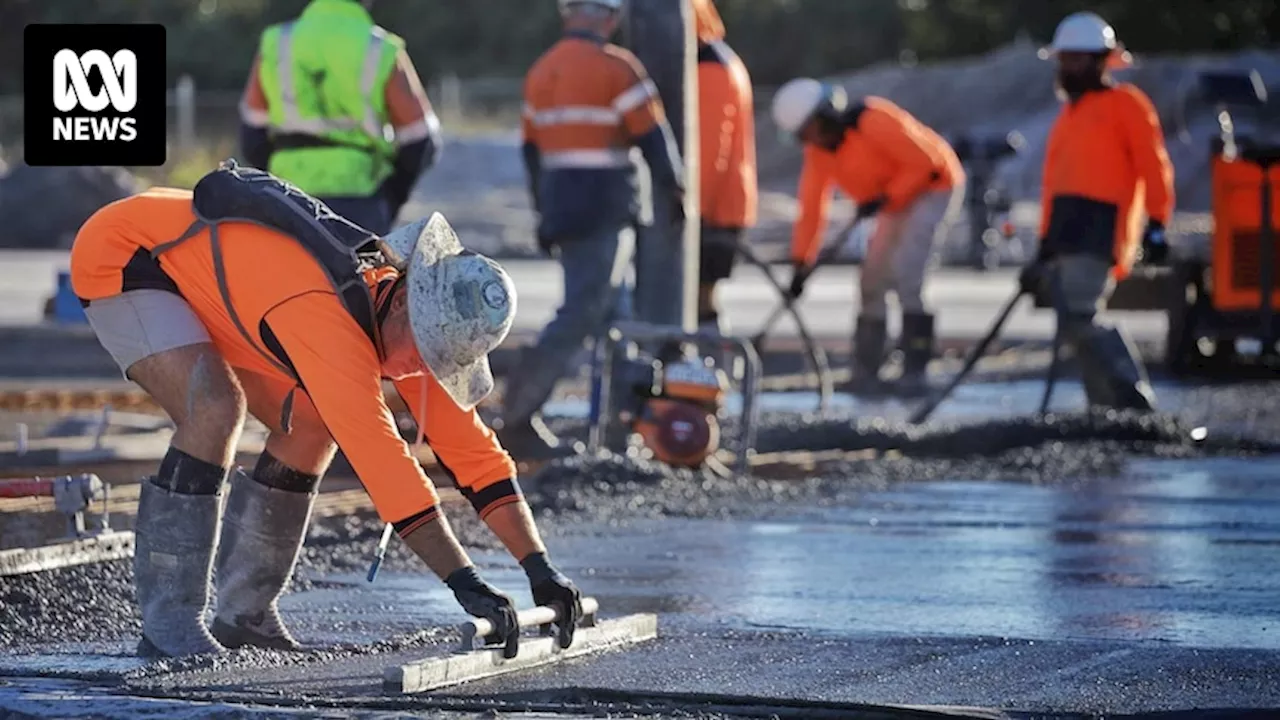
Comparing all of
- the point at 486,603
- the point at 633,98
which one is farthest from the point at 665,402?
the point at 486,603

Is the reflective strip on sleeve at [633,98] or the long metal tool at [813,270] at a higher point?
the reflective strip on sleeve at [633,98]

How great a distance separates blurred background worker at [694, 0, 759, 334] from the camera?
13.9 m

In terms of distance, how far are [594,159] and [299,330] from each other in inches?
216

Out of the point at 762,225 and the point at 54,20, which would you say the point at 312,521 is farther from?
the point at 54,20

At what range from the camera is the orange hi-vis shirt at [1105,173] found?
1240cm

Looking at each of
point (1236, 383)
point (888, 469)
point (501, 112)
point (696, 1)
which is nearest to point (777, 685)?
point (888, 469)

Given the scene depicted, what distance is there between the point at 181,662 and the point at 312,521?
2.71 meters

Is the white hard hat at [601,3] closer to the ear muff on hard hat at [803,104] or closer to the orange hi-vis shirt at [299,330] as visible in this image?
the ear muff on hard hat at [803,104]

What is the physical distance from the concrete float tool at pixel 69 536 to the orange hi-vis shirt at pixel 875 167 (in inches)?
304

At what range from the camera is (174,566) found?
622 centimetres

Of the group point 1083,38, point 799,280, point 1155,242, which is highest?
point 1083,38

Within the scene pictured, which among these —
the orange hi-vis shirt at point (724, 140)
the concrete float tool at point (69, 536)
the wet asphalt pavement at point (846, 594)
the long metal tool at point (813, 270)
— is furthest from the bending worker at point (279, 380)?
the long metal tool at point (813, 270)

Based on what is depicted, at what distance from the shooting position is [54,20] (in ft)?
163

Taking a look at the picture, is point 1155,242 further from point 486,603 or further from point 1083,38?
point 486,603
